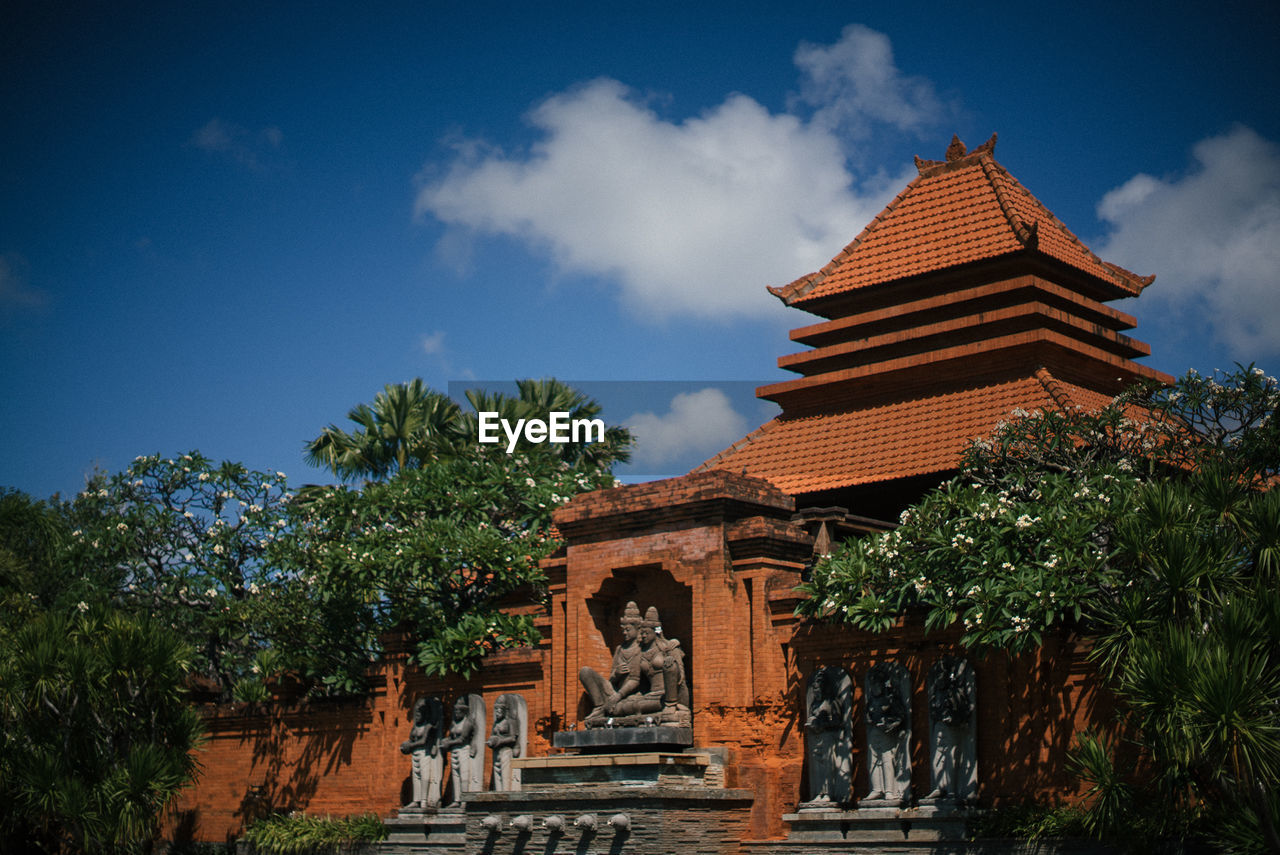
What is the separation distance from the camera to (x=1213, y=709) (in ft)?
39.2

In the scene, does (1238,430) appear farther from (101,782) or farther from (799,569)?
(101,782)

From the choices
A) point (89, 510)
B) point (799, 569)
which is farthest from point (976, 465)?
point (89, 510)

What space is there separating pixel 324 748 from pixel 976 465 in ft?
37.9

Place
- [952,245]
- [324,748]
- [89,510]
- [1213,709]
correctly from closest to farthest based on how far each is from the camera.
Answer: [1213,709] → [324,748] → [952,245] → [89,510]

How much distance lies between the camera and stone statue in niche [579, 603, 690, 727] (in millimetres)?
18547

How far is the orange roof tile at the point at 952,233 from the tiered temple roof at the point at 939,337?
0.03 metres

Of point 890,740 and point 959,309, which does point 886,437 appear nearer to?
point 959,309

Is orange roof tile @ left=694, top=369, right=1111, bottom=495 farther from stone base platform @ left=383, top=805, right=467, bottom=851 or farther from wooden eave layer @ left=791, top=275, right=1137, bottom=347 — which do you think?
stone base platform @ left=383, top=805, right=467, bottom=851

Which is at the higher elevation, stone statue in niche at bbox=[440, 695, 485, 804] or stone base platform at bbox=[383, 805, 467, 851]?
stone statue in niche at bbox=[440, 695, 485, 804]

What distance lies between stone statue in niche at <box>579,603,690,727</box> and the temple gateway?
0.04 m

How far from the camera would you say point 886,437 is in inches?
892

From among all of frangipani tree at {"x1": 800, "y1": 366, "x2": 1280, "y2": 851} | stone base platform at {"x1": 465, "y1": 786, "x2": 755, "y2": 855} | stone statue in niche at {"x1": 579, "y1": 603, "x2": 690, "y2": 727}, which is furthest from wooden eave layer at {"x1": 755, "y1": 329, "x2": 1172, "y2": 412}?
stone base platform at {"x1": 465, "y1": 786, "x2": 755, "y2": 855}

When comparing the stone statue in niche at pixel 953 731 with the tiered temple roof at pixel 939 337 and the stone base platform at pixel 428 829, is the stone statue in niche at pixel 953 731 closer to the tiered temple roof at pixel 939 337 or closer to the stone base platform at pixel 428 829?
the tiered temple roof at pixel 939 337

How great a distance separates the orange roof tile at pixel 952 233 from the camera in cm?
2445
